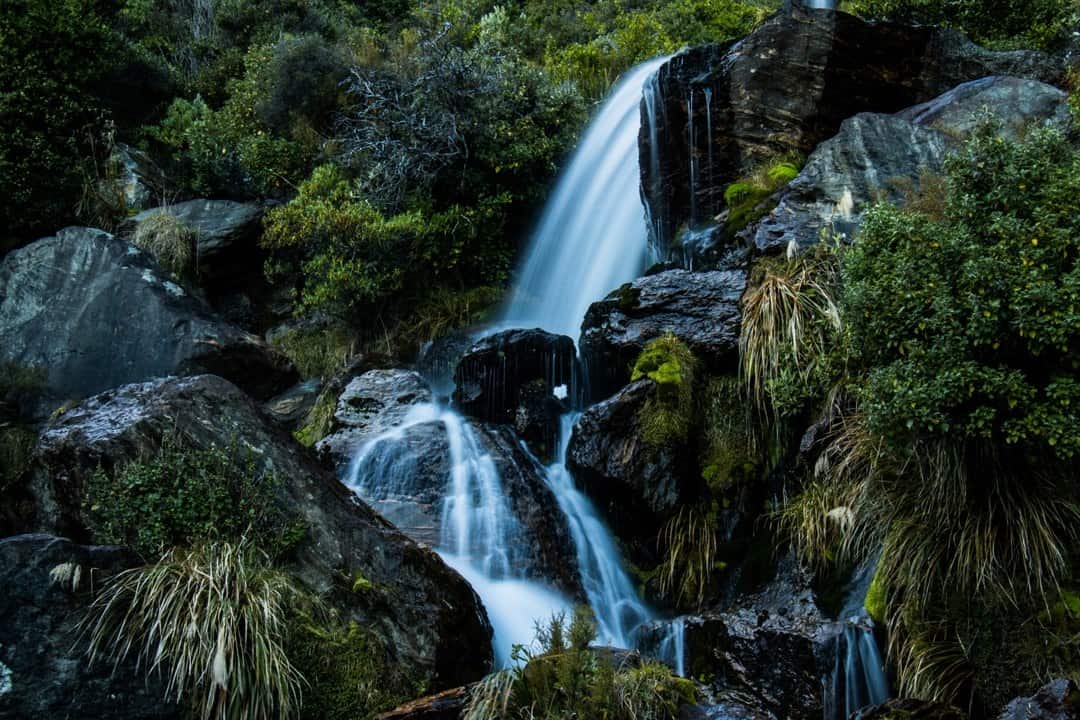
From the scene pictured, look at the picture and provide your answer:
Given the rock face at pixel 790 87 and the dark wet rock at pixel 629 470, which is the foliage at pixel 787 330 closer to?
the dark wet rock at pixel 629 470

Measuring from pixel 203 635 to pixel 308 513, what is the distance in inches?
54.4

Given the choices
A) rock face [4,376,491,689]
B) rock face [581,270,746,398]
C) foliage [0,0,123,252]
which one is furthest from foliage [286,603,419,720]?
foliage [0,0,123,252]

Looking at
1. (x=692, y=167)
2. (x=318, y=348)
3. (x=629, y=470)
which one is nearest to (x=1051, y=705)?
(x=629, y=470)

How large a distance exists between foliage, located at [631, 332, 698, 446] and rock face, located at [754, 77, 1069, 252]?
73.6 inches

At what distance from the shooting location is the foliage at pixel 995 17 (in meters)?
13.6

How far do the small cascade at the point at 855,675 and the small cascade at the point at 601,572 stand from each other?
6.11 ft

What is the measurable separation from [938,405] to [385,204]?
10.7 m

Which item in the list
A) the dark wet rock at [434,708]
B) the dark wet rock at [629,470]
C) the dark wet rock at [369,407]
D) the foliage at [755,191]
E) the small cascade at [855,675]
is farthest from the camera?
the foliage at [755,191]

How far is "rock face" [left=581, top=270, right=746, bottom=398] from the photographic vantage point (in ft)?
29.5

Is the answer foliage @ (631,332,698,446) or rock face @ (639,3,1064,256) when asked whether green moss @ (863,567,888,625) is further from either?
rock face @ (639,3,1064,256)

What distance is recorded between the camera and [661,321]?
9406 mm

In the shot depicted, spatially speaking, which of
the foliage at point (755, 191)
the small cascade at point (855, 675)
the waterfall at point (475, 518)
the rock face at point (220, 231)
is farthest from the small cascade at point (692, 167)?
the rock face at point (220, 231)

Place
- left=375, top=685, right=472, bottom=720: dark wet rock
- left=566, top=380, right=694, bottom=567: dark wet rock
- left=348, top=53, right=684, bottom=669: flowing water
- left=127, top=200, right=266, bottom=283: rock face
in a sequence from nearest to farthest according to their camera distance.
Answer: left=375, top=685, right=472, bottom=720: dark wet rock, left=348, top=53, right=684, bottom=669: flowing water, left=566, top=380, right=694, bottom=567: dark wet rock, left=127, top=200, right=266, bottom=283: rock face

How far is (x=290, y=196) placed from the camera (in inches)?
634
